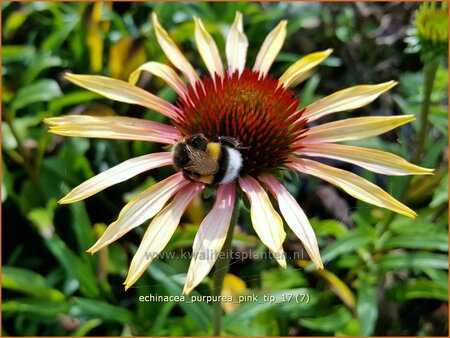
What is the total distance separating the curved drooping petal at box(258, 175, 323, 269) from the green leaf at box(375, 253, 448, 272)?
52 centimetres

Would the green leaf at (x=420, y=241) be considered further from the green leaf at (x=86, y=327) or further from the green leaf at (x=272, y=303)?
the green leaf at (x=86, y=327)

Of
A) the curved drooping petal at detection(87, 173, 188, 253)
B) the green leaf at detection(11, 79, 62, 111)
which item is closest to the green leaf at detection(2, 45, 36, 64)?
the green leaf at detection(11, 79, 62, 111)

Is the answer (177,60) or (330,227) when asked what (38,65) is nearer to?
(177,60)

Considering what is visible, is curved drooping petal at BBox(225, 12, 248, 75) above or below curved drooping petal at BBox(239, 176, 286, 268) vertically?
above

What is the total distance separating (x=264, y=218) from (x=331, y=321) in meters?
0.54

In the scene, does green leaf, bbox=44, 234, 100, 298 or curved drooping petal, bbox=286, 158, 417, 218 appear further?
green leaf, bbox=44, 234, 100, 298

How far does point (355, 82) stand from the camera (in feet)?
4.73

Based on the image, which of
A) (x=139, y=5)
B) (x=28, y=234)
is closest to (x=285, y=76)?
(x=28, y=234)

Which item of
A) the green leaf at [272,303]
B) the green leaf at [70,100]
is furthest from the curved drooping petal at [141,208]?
the green leaf at [70,100]

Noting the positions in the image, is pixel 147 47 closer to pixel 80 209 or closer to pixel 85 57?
pixel 85 57

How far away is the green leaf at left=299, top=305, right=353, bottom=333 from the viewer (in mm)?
1071

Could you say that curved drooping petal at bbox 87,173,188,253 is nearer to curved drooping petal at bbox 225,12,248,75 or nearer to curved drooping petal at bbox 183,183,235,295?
curved drooping petal at bbox 183,183,235,295

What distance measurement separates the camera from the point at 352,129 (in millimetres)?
751

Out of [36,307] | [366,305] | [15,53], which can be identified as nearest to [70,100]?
[15,53]
